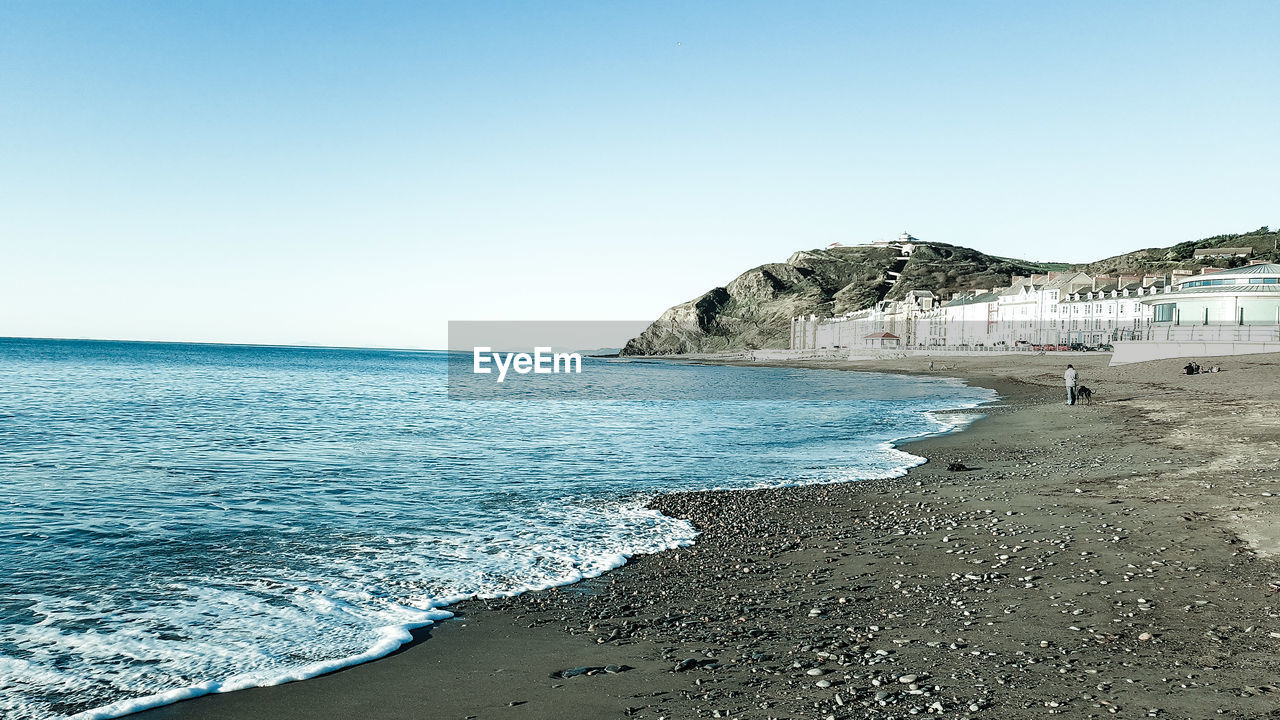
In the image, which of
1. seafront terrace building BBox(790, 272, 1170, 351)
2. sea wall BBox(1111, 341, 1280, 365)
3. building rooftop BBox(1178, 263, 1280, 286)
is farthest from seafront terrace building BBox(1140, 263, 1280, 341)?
seafront terrace building BBox(790, 272, 1170, 351)

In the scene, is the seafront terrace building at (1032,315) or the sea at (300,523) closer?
the sea at (300,523)

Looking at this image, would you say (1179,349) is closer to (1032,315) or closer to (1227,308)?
(1227,308)

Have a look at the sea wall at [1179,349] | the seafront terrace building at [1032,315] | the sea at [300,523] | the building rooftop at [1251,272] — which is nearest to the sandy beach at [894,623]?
the sea at [300,523]

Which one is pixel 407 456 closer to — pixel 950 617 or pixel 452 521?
pixel 452 521

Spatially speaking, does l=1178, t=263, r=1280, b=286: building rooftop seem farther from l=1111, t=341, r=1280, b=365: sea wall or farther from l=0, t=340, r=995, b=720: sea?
l=0, t=340, r=995, b=720: sea

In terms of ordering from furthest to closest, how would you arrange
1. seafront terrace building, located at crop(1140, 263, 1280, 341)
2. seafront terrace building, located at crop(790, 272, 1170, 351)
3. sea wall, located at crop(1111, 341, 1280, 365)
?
seafront terrace building, located at crop(790, 272, 1170, 351)
seafront terrace building, located at crop(1140, 263, 1280, 341)
sea wall, located at crop(1111, 341, 1280, 365)

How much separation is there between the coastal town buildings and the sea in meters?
39.3

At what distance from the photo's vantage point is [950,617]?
8219 mm

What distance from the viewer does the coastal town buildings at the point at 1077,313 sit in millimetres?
58406

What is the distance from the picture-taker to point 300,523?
47.0 feet

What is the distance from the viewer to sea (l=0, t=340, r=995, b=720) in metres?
8.03

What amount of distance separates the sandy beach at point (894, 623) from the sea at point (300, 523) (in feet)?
2.87

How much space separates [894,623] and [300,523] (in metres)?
11.0

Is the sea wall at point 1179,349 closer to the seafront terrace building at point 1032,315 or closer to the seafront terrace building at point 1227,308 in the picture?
the seafront terrace building at point 1227,308
